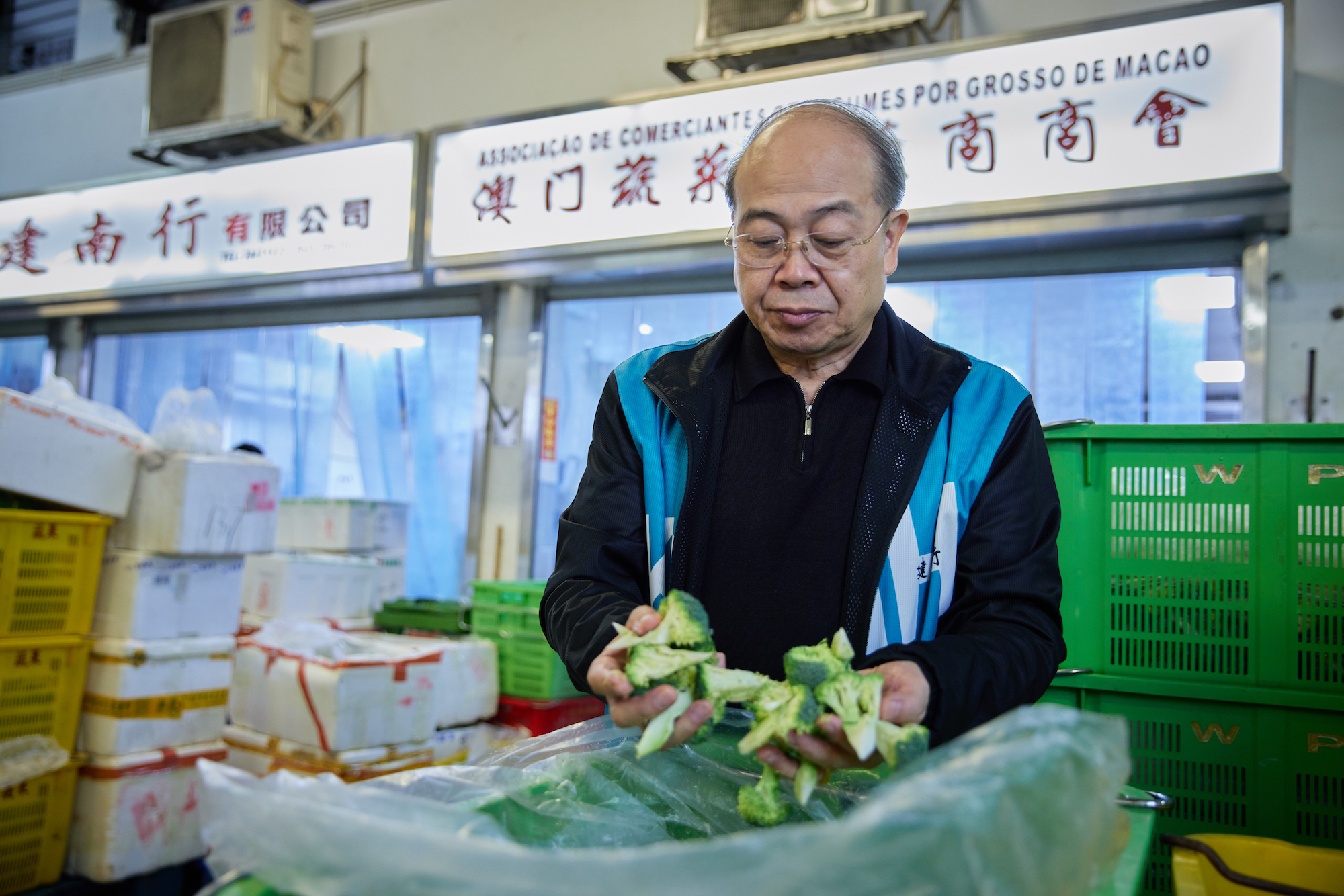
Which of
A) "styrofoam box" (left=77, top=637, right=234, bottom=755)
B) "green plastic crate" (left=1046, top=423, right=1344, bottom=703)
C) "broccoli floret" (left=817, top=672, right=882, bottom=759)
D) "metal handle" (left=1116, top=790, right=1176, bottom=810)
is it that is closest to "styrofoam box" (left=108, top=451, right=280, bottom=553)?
"styrofoam box" (left=77, top=637, right=234, bottom=755)

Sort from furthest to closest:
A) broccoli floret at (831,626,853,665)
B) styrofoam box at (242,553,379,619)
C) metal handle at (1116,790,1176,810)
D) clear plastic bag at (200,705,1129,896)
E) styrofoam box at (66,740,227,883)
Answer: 1. styrofoam box at (242,553,379,619)
2. styrofoam box at (66,740,227,883)
3. metal handle at (1116,790,1176,810)
4. broccoli floret at (831,626,853,665)
5. clear plastic bag at (200,705,1129,896)

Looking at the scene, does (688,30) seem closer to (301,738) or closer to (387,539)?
(387,539)

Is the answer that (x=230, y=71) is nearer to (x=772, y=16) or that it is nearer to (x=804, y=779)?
(x=772, y=16)

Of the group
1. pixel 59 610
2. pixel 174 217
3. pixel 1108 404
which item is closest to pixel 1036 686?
pixel 1108 404

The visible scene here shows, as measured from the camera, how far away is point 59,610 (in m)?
2.88

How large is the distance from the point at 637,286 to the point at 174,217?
8.63ft

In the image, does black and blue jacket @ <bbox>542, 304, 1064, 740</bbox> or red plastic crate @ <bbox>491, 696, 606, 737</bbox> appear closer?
black and blue jacket @ <bbox>542, 304, 1064, 740</bbox>

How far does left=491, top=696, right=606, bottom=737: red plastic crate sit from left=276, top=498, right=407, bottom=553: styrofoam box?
46.3 inches

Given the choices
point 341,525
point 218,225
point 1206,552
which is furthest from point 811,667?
point 218,225

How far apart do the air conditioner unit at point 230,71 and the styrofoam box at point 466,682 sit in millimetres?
2883

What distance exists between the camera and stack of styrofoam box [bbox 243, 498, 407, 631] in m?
4.02

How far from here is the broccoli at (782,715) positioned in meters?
0.86

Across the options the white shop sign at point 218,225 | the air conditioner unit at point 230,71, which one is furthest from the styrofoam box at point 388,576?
the air conditioner unit at point 230,71

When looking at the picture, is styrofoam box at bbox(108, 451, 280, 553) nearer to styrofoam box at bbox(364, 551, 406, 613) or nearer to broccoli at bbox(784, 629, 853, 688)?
styrofoam box at bbox(364, 551, 406, 613)
